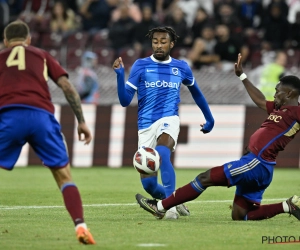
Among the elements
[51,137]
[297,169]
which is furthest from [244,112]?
[51,137]

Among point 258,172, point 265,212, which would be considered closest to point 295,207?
point 265,212

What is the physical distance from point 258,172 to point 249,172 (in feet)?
0.36

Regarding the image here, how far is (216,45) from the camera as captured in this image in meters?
21.3

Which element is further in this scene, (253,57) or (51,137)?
(253,57)

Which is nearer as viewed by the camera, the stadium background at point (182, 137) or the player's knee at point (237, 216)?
the player's knee at point (237, 216)

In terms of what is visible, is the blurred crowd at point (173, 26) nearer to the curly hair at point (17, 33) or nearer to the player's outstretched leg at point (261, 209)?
the player's outstretched leg at point (261, 209)

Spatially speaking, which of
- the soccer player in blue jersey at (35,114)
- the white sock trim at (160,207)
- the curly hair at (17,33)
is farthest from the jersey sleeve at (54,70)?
the white sock trim at (160,207)

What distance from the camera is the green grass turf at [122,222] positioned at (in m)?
7.66

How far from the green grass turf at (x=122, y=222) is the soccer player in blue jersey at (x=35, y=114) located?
0.59 metres

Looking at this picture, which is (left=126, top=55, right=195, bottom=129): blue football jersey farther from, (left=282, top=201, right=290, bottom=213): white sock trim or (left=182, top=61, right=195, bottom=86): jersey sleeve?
(left=282, top=201, right=290, bottom=213): white sock trim

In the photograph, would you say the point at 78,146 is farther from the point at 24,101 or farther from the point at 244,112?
the point at 24,101

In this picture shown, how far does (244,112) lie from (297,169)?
1547 mm

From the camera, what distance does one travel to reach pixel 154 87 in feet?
33.7

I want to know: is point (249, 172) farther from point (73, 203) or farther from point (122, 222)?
point (73, 203)
